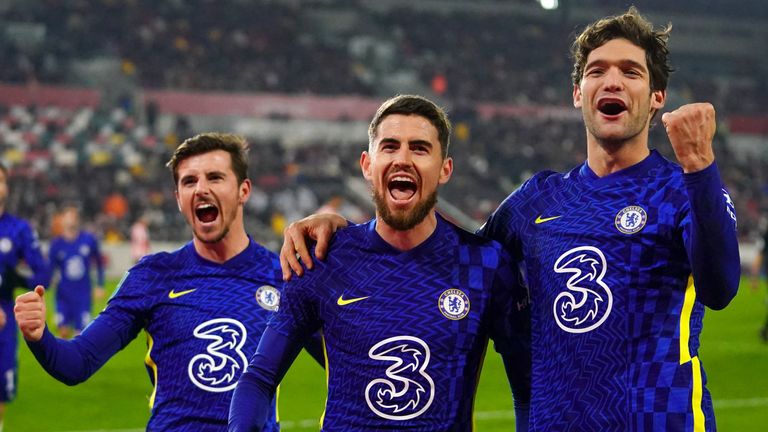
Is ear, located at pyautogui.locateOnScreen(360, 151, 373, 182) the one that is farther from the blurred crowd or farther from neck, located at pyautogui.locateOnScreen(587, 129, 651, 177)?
the blurred crowd

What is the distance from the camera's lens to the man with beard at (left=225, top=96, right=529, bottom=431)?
10.9 ft

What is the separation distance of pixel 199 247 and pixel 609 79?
225 cm

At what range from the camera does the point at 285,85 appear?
37.6m

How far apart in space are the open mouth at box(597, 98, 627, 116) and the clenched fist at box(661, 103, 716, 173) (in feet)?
1.99

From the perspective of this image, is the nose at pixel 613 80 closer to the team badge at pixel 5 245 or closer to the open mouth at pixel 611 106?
the open mouth at pixel 611 106

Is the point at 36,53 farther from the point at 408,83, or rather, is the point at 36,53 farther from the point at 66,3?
the point at 408,83

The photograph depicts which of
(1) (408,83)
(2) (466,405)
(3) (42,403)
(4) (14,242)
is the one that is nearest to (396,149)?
(2) (466,405)

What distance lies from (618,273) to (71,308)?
13.4 meters

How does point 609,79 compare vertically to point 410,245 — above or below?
above

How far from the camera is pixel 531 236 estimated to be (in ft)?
11.9

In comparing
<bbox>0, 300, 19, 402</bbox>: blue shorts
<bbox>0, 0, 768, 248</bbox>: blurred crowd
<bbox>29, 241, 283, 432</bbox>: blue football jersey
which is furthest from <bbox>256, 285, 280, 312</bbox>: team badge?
<bbox>0, 0, 768, 248</bbox>: blurred crowd

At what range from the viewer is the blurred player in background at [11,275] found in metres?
8.88

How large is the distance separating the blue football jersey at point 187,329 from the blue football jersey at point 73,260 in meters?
11.3

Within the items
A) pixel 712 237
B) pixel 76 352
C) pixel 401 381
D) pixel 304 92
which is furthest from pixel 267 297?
pixel 304 92
